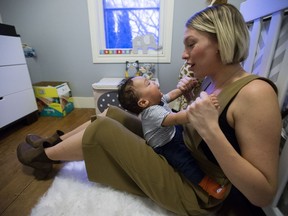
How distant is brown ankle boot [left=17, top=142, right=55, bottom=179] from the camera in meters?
1.01

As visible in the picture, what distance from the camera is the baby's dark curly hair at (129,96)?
88 cm

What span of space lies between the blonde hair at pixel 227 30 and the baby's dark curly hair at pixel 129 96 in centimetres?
42

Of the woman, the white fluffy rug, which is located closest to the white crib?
the woman

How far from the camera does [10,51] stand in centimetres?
158

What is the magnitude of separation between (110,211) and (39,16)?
223cm

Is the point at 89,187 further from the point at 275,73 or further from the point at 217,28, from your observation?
the point at 275,73

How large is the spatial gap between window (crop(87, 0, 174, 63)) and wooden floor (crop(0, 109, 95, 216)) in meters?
1.03

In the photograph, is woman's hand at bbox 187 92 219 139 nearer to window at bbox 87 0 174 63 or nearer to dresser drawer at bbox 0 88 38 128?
window at bbox 87 0 174 63

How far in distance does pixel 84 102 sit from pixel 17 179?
132 centimetres

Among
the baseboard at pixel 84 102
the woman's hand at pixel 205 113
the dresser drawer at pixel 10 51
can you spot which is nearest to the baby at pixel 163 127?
the woman's hand at pixel 205 113

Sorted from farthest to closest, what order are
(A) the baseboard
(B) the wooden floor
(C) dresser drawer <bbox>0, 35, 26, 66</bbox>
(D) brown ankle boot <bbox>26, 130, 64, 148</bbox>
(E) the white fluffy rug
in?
(A) the baseboard
(C) dresser drawer <bbox>0, 35, 26, 66</bbox>
(D) brown ankle boot <bbox>26, 130, 64, 148</bbox>
(B) the wooden floor
(E) the white fluffy rug

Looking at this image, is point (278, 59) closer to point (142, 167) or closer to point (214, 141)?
point (214, 141)

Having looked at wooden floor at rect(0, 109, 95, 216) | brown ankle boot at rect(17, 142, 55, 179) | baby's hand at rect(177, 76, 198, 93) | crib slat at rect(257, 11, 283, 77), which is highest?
crib slat at rect(257, 11, 283, 77)

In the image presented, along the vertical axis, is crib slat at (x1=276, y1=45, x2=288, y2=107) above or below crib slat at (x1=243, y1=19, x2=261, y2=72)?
below
